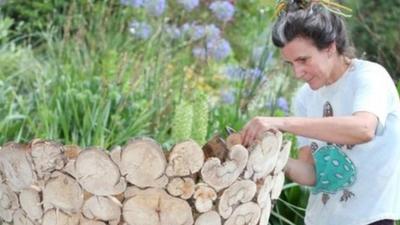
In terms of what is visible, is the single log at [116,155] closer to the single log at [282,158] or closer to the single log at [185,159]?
the single log at [185,159]

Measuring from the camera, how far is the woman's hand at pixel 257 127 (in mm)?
2215

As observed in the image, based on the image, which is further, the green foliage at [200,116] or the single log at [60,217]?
the green foliage at [200,116]

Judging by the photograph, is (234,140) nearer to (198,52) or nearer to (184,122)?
(184,122)

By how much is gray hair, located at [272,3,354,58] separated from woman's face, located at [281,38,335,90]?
0.01 m

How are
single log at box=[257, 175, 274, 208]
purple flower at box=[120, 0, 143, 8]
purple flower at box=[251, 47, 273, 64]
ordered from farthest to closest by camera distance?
purple flower at box=[120, 0, 143, 8] → purple flower at box=[251, 47, 273, 64] → single log at box=[257, 175, 274, 208]

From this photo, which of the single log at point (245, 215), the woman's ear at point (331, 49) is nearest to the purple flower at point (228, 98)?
the woman's ear at point (331, 49)

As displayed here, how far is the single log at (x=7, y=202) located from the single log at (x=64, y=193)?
120 mm

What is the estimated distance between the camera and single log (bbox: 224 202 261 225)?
2164 millimetres

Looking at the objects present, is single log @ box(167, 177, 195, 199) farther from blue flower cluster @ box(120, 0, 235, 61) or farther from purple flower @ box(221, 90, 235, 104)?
blue flower cluster @ box(120, 0, 235, 61)

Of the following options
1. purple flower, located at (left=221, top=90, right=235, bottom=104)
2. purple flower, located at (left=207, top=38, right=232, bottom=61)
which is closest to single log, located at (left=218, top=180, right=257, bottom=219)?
purple flower, located at (left=221, top=90, right=235, bottom=104)

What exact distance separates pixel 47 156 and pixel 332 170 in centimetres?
83

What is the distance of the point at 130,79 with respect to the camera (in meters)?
4.55

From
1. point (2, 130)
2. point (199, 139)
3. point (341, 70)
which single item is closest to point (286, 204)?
point (199, 139)

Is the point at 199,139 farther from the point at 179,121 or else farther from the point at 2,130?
the point at 2,130
